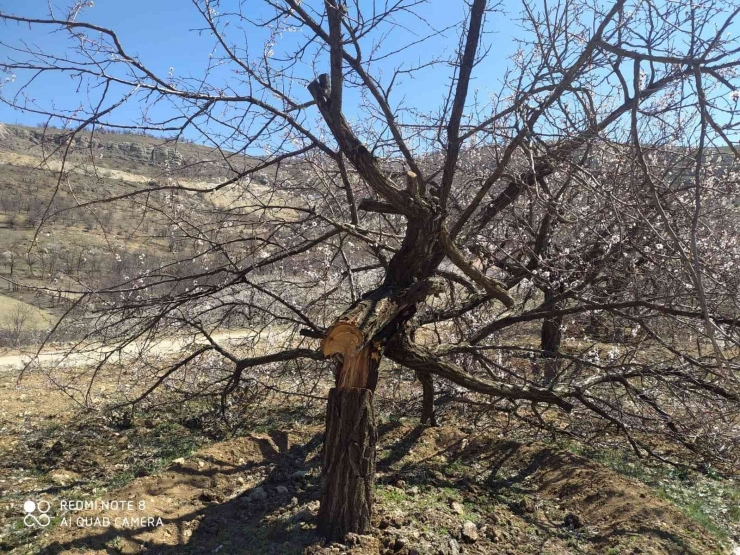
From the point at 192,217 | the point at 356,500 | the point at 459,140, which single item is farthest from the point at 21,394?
the point at 459,140

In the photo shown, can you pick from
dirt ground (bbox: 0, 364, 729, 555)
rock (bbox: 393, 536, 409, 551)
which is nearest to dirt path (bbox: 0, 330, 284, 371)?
dirt ground (bbox: 0, 364, 729, 555)

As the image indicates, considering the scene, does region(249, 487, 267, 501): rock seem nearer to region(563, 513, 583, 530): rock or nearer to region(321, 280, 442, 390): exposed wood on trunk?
region(321, 280, 442, 390): exposed wood on trunk

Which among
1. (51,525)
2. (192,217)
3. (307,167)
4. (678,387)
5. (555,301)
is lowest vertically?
(51,525)

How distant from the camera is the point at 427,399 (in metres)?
5.41

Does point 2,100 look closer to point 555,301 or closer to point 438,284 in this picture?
point 438,284

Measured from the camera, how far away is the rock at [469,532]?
3418 millimetres

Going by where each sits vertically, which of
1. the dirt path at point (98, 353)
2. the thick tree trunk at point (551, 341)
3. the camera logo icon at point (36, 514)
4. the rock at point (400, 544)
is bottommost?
the camera logo icon at point (36, 514)

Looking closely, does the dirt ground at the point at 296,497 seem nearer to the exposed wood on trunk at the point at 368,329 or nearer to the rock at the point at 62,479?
the rock at the point at 62,479

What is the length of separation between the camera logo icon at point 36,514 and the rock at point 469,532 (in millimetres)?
2781

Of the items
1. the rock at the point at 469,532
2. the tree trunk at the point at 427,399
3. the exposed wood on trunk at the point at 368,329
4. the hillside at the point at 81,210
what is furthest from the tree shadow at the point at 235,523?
the hillside at the point at 81,210

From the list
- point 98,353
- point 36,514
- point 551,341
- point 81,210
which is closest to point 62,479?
point 36,514

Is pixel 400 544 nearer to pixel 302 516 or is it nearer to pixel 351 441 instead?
pixel 351 441

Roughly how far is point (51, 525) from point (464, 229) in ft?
13.2

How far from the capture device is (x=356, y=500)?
325 centimetres
